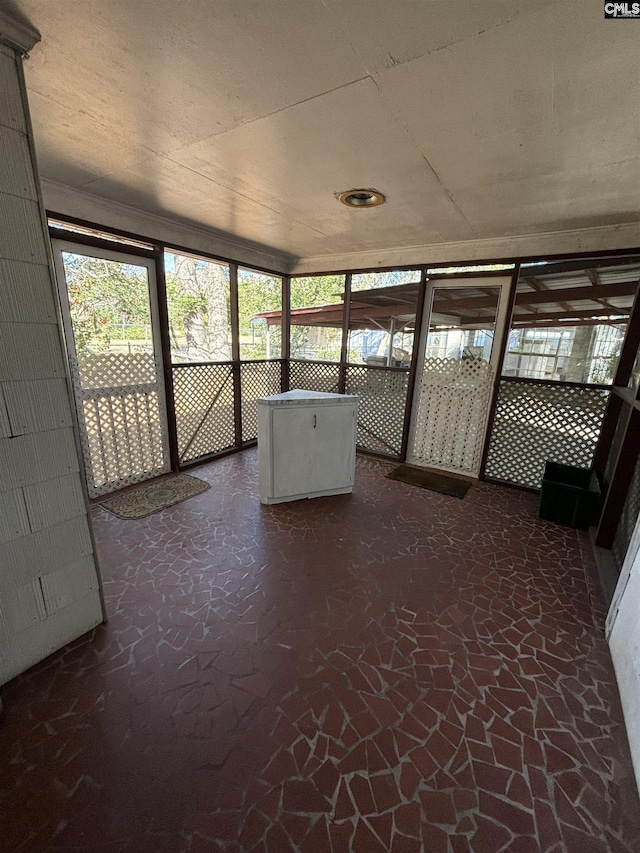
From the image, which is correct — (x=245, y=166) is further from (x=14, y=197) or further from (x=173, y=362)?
(x=173, y=362)

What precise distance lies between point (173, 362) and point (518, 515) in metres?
3.97

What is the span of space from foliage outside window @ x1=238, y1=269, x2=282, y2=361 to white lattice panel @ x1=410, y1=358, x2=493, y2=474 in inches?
96.6

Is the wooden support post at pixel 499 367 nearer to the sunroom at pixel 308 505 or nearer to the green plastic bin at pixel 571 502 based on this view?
the sunroom at pixel 308 505

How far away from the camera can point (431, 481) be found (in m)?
3.94

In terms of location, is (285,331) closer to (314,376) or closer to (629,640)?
(314,376)

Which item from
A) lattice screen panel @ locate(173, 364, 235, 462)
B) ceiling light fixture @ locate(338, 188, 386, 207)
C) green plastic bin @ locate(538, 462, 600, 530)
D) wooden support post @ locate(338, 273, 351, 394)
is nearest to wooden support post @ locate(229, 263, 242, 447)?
lattice screen panel @ locate(173, 364, 235, 462)

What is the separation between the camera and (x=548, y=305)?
11.4ft

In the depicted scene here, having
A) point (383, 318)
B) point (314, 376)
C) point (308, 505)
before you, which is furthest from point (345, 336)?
point (308, 505)

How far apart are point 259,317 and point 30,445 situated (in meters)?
5.29

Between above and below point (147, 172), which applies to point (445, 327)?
below

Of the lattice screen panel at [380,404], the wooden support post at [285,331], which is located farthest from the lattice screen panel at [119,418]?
the lattice screen panel at [380,404]

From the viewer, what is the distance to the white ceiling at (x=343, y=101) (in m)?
1.12

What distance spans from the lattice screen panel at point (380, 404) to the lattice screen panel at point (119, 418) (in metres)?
2.58

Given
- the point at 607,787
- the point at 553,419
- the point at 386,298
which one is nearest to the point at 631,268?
the point at 553,419
